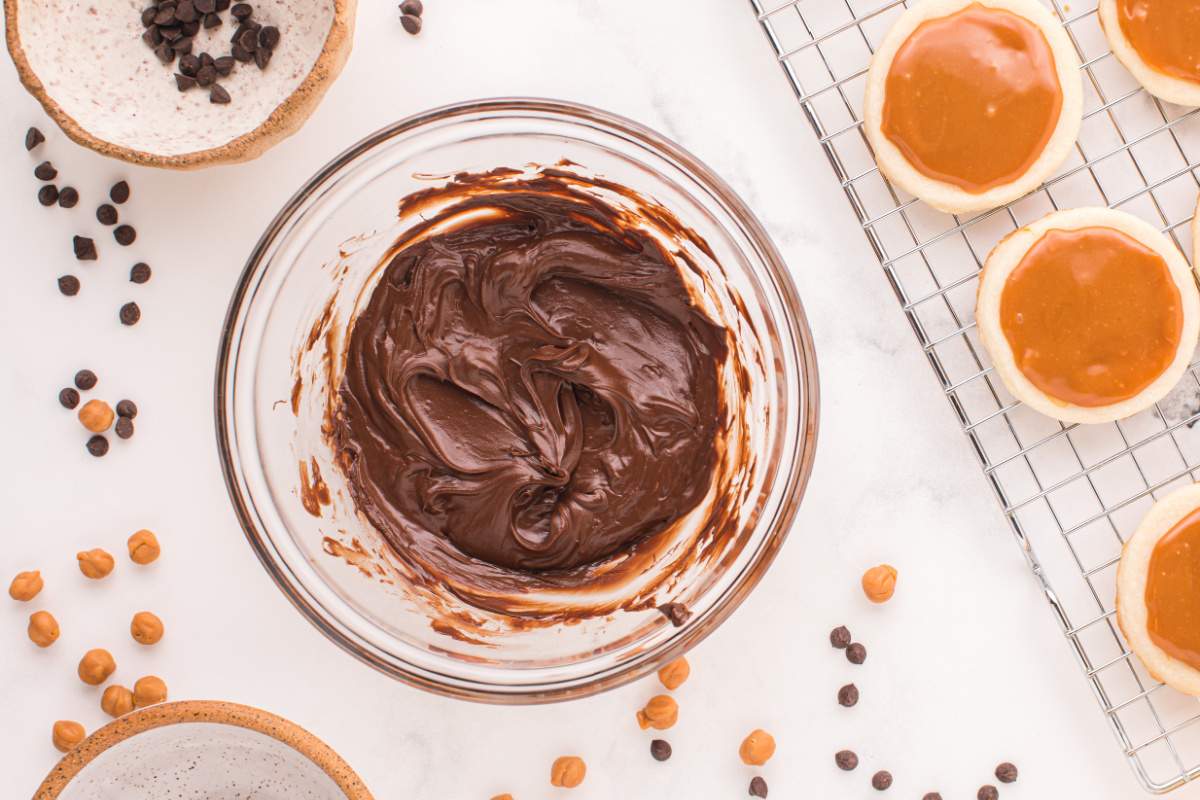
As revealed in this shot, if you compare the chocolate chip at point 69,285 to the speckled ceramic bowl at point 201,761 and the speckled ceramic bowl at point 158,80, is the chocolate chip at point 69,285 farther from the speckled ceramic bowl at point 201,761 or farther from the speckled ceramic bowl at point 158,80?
the speckled ceramic bowl at point 201,761

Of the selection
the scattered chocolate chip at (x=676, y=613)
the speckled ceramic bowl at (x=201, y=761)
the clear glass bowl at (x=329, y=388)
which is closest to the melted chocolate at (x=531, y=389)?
the clear glass bowl at (x=329, y=388)

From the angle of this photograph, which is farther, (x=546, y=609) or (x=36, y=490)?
(x=36, y=490)

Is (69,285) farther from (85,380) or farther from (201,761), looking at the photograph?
(201,761)

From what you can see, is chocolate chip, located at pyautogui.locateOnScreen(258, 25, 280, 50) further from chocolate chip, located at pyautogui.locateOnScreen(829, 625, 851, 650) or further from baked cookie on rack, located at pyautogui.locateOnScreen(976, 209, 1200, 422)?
chocolate chip, located at pyautogui.locateOnScreen(829, 625, 851, 650)

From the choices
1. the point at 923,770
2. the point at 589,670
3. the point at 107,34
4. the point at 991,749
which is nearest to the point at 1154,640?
the point at 991,749

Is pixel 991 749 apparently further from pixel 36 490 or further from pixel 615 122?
pixel 36 490

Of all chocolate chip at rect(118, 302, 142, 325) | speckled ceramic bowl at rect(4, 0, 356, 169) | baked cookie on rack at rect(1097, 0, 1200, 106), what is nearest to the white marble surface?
chocolate chip at rect(118, 302, 142, 325)
